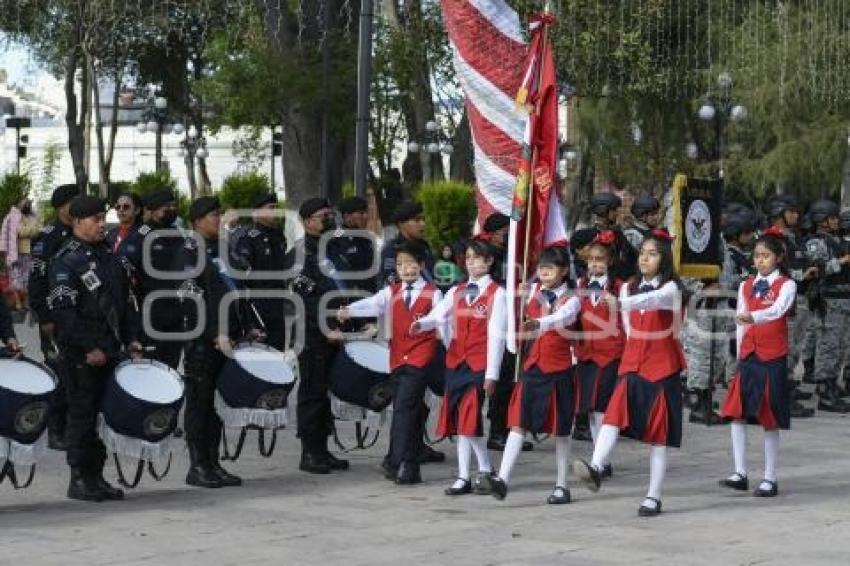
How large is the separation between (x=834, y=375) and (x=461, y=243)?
4.94 meters

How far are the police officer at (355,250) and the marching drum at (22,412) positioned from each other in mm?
2651

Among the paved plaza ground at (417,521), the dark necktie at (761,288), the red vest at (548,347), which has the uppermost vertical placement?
the dark necktie at (761,288)

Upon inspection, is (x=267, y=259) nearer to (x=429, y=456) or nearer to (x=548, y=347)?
(x=429, y=456)

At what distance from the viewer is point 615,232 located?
13.3 m

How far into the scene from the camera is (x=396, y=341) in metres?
11.5

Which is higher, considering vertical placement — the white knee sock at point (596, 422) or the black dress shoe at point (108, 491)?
the white knee sock at point (596, 422)

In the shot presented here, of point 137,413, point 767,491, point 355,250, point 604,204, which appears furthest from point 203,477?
point 604,204

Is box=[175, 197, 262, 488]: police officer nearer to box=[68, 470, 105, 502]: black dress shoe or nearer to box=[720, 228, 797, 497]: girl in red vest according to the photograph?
box=[68, 470, 105, 502]: black dress shoe

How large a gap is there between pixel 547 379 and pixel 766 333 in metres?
1.60

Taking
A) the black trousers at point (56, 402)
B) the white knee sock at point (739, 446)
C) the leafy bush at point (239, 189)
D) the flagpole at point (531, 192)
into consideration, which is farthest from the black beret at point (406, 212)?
the leafy bush at point (239, 189)

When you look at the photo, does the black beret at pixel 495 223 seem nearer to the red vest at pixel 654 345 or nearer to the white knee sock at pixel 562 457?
the red vest at pixel 654 345

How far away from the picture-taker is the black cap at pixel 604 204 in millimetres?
14242

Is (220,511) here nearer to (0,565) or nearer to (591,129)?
(0,565)

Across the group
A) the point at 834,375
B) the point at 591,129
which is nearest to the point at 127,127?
the point at 591,129
